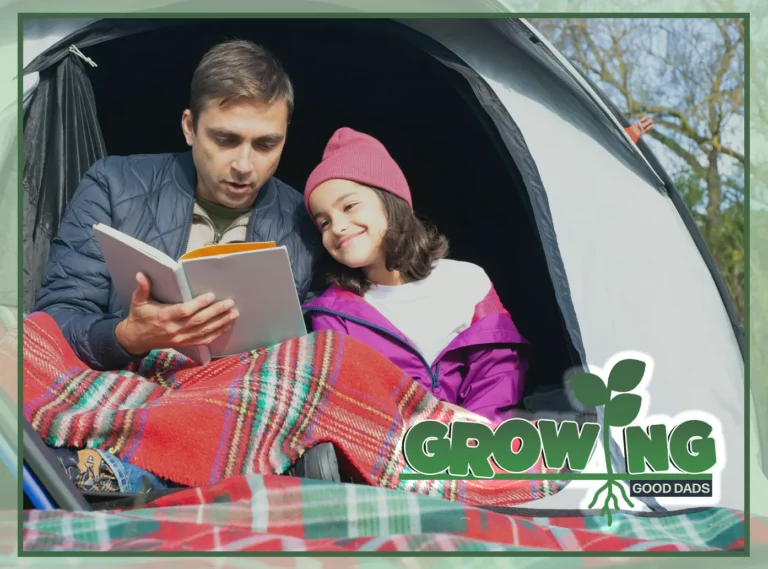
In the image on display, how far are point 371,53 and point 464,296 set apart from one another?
0.76 meters

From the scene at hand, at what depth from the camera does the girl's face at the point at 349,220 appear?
239 cm

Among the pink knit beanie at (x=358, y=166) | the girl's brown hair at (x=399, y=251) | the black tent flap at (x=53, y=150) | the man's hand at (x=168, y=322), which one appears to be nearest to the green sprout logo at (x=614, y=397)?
the girl's brown hair at (x=399, y=251)

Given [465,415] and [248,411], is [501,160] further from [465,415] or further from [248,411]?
[248,411]

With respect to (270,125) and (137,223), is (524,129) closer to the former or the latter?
(270,125)

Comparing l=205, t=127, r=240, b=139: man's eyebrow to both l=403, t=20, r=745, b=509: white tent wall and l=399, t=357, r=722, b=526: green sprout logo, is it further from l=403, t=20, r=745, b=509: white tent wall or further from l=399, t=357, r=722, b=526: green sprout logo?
l=399, t=357, r=722, b=526: green sprout logo

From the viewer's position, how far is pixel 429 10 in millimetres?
2398

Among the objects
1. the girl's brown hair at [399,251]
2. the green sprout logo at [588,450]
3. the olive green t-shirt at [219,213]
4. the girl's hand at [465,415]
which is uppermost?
the olive green t-shirt at [219,213]

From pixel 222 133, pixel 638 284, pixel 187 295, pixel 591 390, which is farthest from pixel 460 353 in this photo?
pixel 222 133

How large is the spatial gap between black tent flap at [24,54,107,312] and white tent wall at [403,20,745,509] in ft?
3.61

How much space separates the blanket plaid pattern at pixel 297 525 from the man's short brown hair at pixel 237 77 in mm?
944

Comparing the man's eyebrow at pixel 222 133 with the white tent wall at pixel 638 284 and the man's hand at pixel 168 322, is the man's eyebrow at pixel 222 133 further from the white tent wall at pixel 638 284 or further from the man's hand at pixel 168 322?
the white tent wall at pixel 638 284

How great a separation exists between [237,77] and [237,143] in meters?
0.16

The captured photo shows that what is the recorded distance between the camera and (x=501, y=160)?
9.14 feet

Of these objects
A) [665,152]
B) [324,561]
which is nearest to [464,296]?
[665,152]
